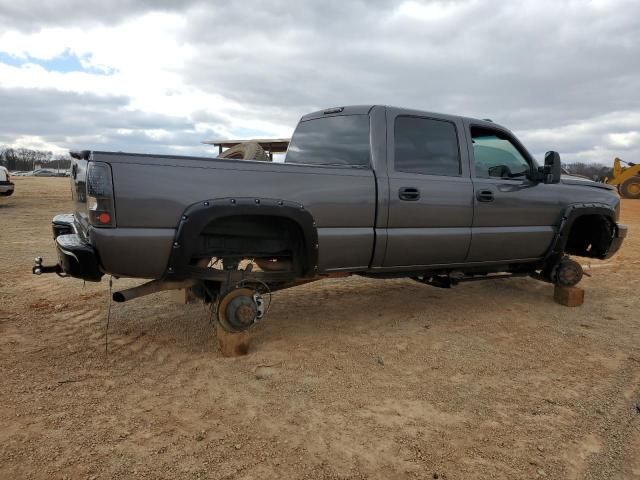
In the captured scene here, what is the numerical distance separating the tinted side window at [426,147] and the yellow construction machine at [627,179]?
25.5 metres

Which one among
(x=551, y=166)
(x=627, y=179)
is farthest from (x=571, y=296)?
(x=627, y=179)

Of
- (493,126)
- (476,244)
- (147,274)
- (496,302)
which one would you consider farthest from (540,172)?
(147,274)

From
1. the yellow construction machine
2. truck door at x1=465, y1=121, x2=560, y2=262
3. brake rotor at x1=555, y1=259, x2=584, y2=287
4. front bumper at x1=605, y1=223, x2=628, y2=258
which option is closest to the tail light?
truck door at x1=465, y1=121, x2=560, y2=262

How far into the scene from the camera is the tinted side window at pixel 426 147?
13.3 feet

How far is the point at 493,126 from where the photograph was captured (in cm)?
472

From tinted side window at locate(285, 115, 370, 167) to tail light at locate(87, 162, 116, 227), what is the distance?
1939 mm

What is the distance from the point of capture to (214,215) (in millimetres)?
3146

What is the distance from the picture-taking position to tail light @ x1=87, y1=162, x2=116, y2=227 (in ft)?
9.38

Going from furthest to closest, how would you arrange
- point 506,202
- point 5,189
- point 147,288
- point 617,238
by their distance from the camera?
point 5,189 → point 617,238 → point 506,202 → point 147,288

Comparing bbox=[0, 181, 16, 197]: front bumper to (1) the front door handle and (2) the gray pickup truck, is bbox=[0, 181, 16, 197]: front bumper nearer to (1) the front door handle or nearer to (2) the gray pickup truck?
(2) the gray pickup truck

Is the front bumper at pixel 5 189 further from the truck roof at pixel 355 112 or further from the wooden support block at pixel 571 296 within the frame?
the wooden support block at pixel 571 296

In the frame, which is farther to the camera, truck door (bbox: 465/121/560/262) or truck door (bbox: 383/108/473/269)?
Answer: truck door (bbox: 465/121/560/262)

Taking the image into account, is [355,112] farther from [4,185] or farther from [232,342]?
[4,185]

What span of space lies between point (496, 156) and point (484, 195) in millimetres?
644
